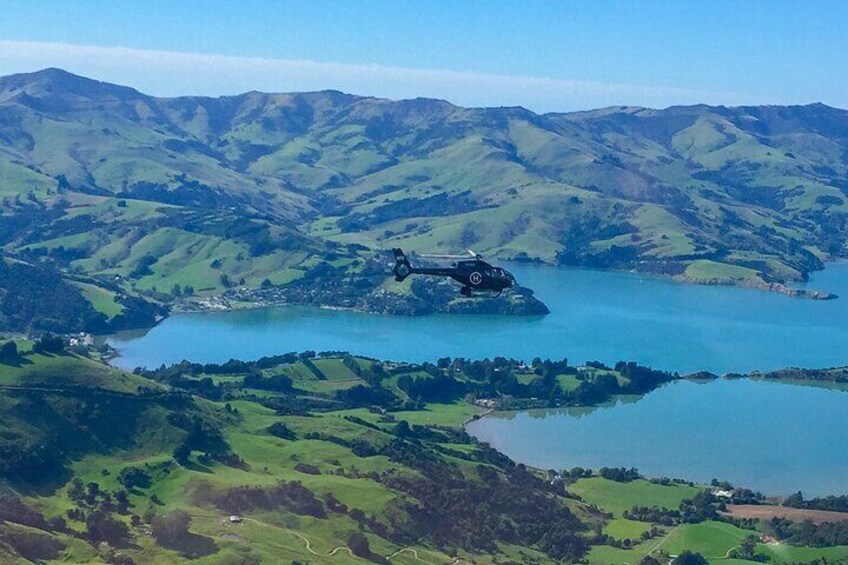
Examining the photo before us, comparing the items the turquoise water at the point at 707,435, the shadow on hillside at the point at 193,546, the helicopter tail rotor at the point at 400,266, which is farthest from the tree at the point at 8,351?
the helicopter tail rotor at the point at 400,266

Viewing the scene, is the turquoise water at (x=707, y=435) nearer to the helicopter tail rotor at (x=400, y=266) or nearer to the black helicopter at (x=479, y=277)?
the helicopter tail rotor at (x=400, y=266)

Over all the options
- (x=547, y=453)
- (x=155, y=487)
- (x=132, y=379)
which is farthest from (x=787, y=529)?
(x=132, y=379)

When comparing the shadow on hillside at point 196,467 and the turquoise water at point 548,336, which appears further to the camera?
the turquoise water at point 548,336

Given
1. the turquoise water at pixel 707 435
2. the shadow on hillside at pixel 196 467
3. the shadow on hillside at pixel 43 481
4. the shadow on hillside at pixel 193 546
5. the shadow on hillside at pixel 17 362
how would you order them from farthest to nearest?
1. the turquoise water at pixel 707 435
2. the shadow on hillside at pixel 17 362
3. the shadow on hillside at pixel 196 467
4. the shadow on hillside at pixel 43 481
5. the shadow on hillside at pixel 193 546

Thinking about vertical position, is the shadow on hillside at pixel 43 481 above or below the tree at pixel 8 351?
below

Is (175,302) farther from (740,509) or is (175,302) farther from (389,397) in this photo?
(740,509)

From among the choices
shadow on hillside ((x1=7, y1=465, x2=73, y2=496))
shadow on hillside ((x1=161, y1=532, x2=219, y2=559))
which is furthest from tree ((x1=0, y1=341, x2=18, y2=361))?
shadow on hillside ((x1=161, y1=532, x2=219, y2=559))
